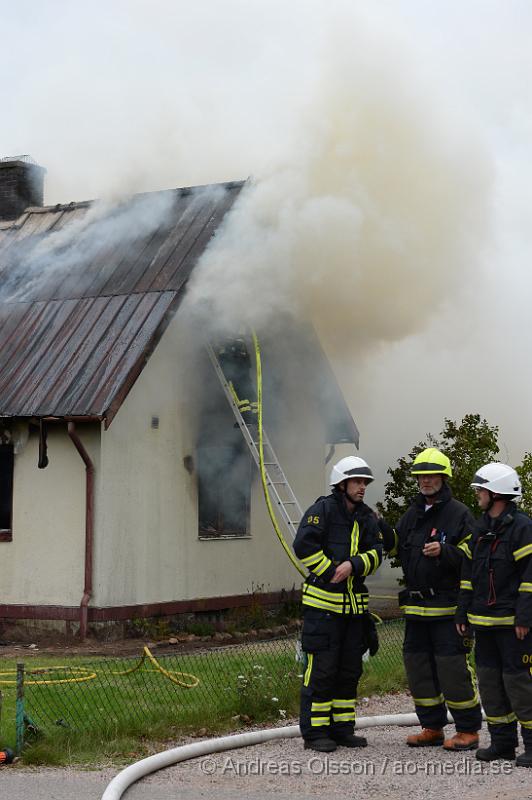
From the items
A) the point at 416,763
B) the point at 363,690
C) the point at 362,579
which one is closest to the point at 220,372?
the point at 363,690

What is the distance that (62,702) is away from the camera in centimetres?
881

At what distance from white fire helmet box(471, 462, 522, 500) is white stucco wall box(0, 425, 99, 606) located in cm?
700

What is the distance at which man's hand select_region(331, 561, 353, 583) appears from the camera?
7863mm

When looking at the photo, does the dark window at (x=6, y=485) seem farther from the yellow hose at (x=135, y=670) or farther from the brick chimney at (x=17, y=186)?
the brick chimney at (x=17, y=186)

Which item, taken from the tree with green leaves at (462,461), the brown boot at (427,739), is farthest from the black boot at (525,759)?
the tree with green leaves at (462,461)

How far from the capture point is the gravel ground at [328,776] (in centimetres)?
666

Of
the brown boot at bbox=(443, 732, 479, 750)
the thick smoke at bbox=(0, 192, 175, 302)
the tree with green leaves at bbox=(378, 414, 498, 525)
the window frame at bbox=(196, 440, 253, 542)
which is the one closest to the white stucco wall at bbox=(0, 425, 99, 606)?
the window frame at bbox=(196, 440, 253, 542)

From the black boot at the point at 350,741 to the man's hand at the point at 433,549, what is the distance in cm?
132

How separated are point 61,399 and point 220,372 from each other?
2345 millimetres

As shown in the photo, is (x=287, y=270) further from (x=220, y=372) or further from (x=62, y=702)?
(x=62, y=702)

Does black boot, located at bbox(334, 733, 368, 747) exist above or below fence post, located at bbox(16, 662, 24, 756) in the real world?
below

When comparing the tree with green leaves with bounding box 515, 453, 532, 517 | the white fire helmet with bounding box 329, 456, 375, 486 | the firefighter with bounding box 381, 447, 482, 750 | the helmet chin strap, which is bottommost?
the firefighter with bounding box 381, 447, 482, 750

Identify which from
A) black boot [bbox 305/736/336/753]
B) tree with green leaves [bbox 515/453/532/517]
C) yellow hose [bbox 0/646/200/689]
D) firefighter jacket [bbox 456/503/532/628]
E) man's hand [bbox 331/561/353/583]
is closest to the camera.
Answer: firefighter jacket [bbox 456/503/532/628]

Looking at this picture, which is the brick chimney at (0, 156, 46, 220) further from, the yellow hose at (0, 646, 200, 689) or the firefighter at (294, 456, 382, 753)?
the firefighter at (294, 456, 382, 753)
